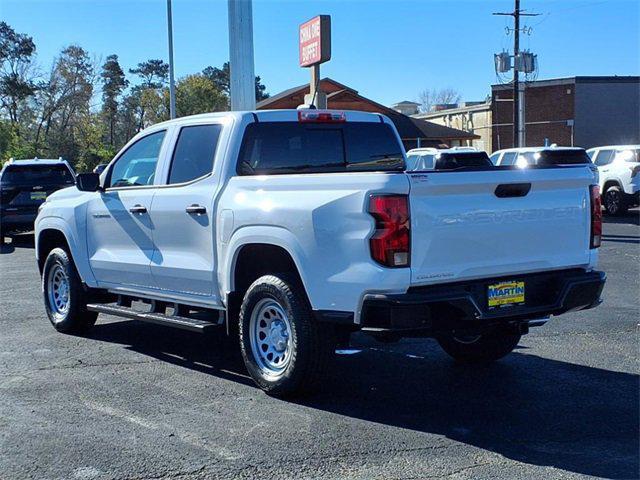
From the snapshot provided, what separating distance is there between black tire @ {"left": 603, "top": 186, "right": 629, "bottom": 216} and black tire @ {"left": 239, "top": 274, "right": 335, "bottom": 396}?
18.6m

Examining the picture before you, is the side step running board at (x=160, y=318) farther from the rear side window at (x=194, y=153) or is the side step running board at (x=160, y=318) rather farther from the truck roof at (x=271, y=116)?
the truck roof at (x=271, y=116)

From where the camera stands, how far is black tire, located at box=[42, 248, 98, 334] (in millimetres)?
8133

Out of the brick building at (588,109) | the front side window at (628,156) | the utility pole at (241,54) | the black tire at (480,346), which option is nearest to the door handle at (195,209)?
the black tire at (480,346)

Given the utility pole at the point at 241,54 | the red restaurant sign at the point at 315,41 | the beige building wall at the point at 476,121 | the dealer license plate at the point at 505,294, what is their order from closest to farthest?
the dealer license plate at the point at 505,294
the utility pole at the point at 241,54
the red restaurant sign at the point at 315,41
the beige building wall at the point at 476,121

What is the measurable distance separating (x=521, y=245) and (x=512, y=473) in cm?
169

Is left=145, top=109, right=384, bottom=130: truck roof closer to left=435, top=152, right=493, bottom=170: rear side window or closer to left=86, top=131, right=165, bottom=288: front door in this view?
left=86, top=131, right=165, bottom=288: front door

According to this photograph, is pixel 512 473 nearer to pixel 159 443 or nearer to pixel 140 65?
pixel 159 443

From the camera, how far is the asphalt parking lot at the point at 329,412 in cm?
459

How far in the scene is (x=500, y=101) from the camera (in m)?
53.0

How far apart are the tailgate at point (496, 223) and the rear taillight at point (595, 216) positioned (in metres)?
0.06

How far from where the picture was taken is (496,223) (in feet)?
17.6

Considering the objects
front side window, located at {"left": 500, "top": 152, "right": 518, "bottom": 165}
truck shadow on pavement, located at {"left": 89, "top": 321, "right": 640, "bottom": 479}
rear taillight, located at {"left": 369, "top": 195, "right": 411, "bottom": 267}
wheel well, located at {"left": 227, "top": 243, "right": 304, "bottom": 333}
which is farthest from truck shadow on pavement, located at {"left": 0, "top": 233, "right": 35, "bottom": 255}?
rear taillight, located at {"left": 369, "top": 195, "right": 411, "bottom": 267}

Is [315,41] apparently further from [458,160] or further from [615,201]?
[458,160]

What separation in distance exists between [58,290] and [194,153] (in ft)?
9.15
